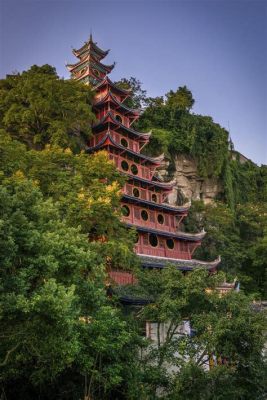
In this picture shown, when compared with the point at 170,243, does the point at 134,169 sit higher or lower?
higher

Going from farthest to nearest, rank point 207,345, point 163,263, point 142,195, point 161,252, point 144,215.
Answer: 1. point 142,195
2. point 144,215
3. point 161,252
4. point 163,263
5. point 207,345

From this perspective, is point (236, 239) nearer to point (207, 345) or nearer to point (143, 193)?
point (143, 193)

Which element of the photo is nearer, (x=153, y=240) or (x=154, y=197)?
(x=153, y=240)

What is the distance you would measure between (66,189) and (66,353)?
21.7 feet

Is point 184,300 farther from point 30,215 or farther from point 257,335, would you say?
point 30,215

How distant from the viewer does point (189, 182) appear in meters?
32.5

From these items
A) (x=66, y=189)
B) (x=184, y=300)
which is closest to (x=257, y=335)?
(x=184, y=300)

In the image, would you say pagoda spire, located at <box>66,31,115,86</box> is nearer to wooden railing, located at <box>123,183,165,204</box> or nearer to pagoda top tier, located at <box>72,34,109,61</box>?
pagoda top tier, located at <box>72,34,109,61</box>

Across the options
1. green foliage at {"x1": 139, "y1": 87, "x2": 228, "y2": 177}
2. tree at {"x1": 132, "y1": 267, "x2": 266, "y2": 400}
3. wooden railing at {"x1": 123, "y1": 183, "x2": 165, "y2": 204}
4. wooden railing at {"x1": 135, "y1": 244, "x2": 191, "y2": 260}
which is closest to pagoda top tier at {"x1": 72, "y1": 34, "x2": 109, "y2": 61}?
green foliage at {"x1": 139, "y1": 87, "x2": 228, "y2": 177}

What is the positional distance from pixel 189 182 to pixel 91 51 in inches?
525

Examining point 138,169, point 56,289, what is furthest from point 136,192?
point 56,289

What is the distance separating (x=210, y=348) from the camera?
10141 millimetres

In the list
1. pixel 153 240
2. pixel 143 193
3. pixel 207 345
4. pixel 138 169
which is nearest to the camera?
pixel 207 345

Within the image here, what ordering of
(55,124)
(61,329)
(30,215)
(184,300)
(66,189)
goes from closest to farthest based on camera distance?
(61,329) < (30,215) < (184,300) < (66,189) < (55,124)
